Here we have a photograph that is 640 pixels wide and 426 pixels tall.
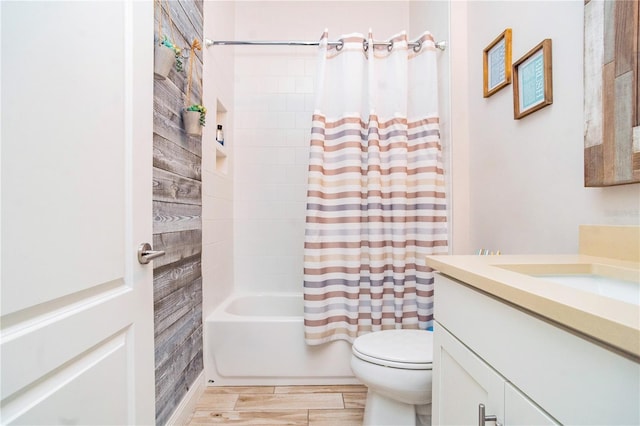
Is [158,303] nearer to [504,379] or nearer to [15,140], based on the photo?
[15,140]

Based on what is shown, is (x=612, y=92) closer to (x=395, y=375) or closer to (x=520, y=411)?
(x=520, y=411)

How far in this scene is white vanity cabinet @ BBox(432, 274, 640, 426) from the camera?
41 cm

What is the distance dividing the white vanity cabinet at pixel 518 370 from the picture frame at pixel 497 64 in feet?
3.66

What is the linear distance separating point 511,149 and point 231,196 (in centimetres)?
183

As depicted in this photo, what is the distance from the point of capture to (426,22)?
2.22 m

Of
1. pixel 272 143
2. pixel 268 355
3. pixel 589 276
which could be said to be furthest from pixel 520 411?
pixel 272 143

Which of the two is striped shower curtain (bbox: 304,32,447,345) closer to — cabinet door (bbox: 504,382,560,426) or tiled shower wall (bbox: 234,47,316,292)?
tiled shower wall (bbox: 234,47,316,292)

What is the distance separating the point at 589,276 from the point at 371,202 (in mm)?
1066

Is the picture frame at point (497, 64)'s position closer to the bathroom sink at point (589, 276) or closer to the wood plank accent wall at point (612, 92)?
the wood plank accent wall at point (612, 92)

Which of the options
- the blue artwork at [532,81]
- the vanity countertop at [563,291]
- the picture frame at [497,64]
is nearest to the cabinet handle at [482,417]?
the vanity countertop at [563,291]

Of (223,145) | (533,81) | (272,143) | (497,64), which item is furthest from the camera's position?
(272,143)

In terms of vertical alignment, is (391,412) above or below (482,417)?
below

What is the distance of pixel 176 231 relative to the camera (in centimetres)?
141

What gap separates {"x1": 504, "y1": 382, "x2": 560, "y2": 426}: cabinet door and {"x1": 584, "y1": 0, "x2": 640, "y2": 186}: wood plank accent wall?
67cm
